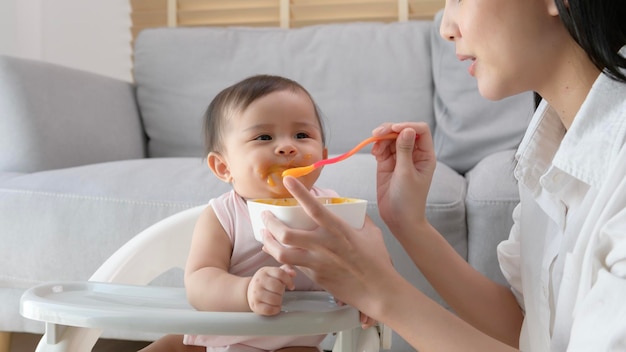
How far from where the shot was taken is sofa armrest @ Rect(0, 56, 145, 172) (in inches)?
78.5

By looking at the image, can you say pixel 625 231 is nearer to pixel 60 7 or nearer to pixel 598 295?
pixel 598 295

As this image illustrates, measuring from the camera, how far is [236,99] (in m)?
1.03

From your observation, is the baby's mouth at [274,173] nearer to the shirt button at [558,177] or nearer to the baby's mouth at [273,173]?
the baby's mouth at [273,173]

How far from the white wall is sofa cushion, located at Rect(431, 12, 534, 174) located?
5.31 feet

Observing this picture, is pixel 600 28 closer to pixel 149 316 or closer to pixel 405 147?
pixel 405 147

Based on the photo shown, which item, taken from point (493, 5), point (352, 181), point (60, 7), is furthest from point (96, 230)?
point (60, 7)

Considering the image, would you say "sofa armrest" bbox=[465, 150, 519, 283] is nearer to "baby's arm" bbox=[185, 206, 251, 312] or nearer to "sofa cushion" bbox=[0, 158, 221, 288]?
"sofa cushion" bbox=[0, 158, 221, 288]

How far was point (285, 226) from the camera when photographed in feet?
2.40

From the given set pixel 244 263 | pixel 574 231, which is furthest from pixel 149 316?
pixel 574 231

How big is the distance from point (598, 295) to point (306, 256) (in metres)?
0.30

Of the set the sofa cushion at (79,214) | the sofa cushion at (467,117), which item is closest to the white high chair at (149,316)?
the sofa cushion at (79,214)

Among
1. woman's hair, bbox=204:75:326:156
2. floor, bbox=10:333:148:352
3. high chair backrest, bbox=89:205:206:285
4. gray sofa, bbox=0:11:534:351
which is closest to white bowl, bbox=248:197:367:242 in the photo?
woman's hair, bbox=204:75:326:156

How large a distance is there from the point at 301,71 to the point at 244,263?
152 centimetres

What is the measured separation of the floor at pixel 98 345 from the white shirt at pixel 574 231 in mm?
1281
